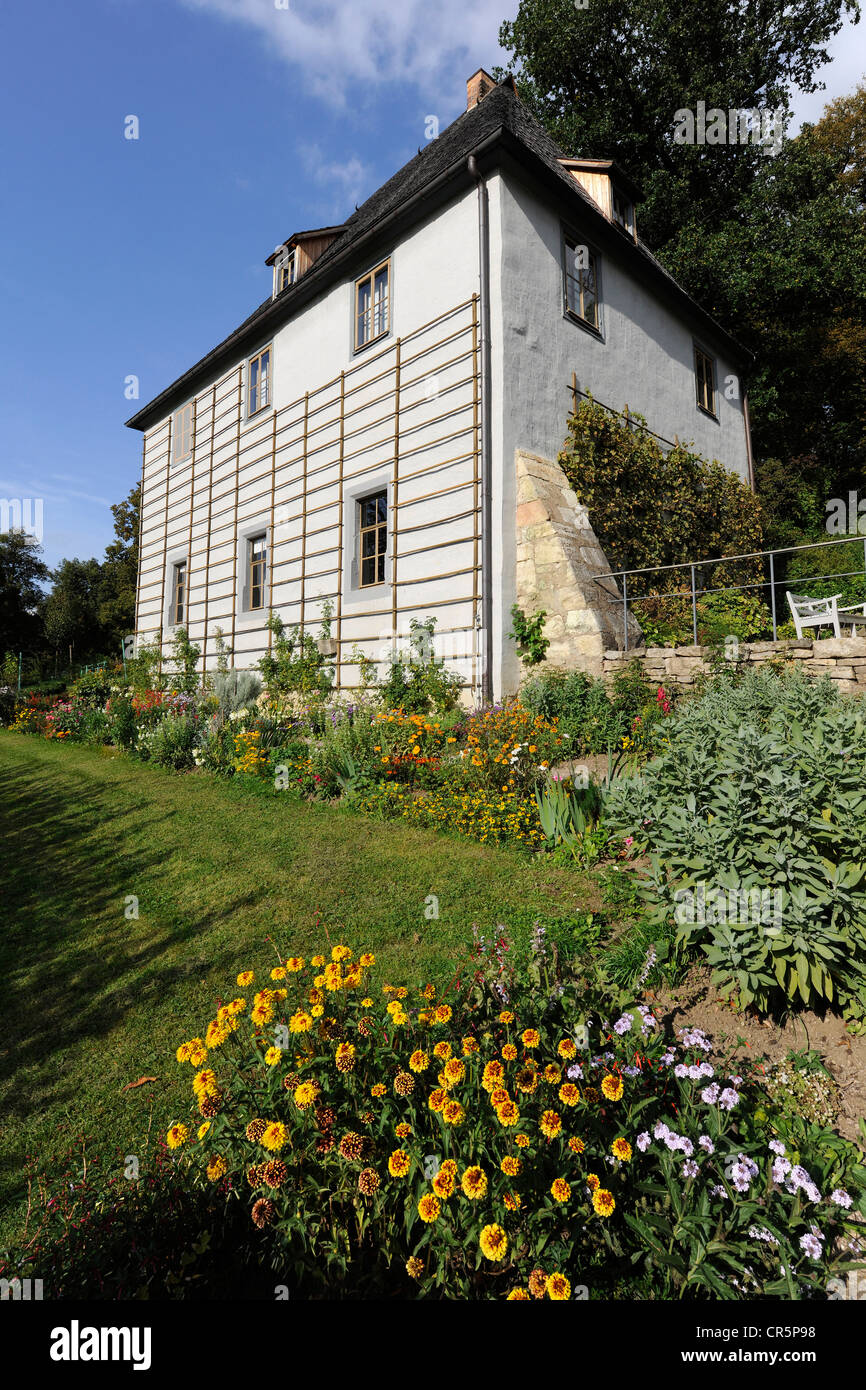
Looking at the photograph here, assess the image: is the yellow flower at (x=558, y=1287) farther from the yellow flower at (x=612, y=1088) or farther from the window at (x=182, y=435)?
the window at (x=182, y=435)

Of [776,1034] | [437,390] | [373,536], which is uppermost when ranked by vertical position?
[437,390]

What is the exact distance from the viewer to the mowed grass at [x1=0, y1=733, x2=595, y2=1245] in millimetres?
2477

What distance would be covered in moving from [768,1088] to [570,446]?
850cm

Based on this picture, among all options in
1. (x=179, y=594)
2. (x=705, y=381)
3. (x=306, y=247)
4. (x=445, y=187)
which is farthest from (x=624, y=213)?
(x=179, y=594)

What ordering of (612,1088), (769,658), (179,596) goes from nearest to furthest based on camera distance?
(612,1088) < (769,658) < (179,596)

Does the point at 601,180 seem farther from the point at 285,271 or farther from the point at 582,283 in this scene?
the point at 285,271

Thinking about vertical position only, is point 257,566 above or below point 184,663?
above

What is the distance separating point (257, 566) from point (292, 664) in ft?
11.1

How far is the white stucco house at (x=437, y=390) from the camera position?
8.19 metres

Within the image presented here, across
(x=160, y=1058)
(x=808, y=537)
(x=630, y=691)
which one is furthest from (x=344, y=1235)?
(x=808, y=537)

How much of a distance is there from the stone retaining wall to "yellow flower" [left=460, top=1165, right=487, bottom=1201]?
613 centimetres

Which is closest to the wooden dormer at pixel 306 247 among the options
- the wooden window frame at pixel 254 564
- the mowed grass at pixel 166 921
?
the wooden window frame at pixel 254 564

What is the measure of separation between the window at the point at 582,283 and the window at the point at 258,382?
6284 mm

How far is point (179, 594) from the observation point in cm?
1583
